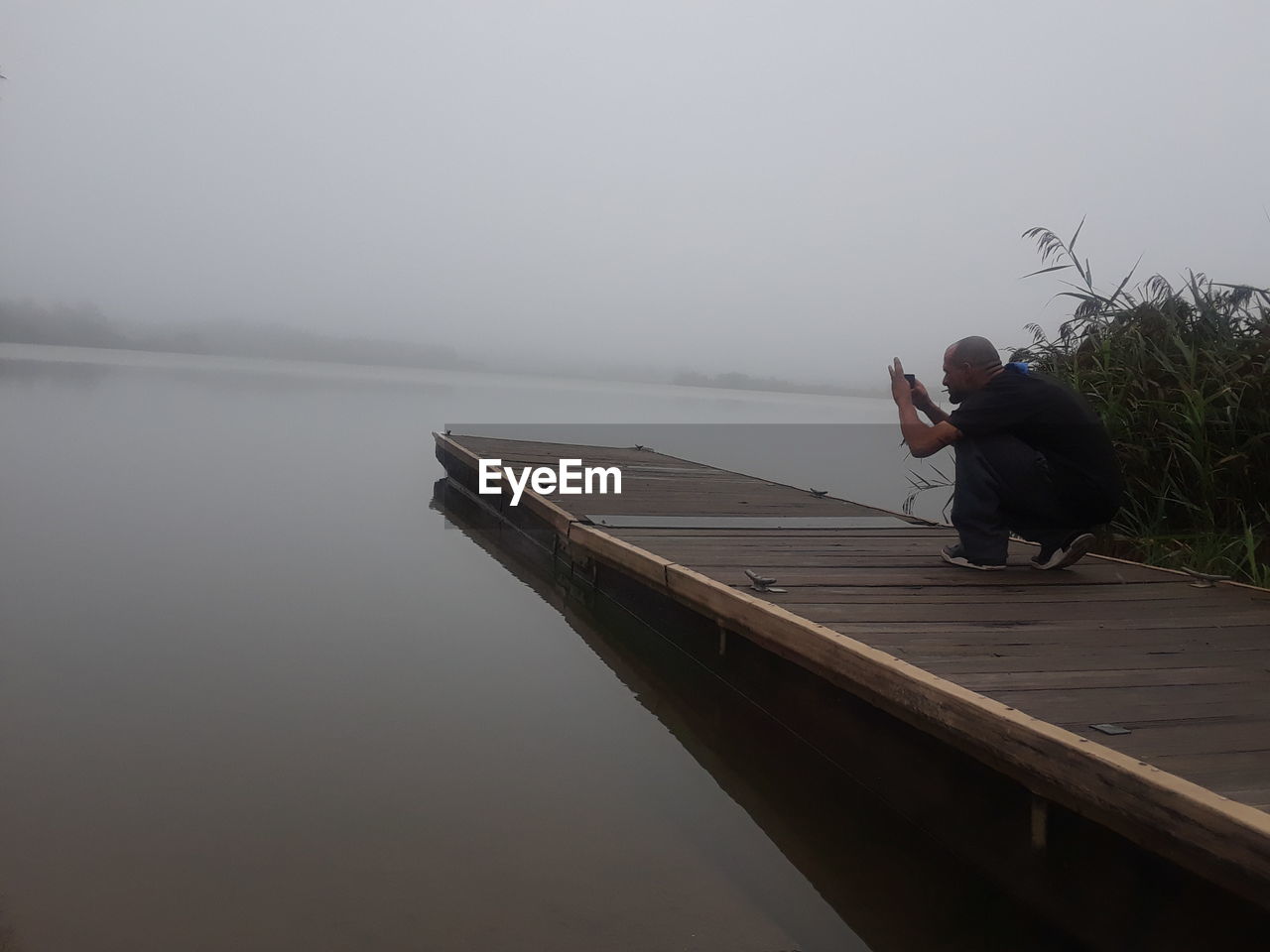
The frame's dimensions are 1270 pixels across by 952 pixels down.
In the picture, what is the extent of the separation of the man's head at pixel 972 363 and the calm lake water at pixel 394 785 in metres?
1.67

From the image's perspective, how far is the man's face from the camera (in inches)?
154

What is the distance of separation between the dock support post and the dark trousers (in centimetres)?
199

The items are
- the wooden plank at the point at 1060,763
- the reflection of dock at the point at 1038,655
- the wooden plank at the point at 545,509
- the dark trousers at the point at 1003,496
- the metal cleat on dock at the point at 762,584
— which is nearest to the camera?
the wooden plank at the point at 1060,763

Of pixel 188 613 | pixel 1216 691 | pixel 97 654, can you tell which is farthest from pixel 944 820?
pixel 188 613

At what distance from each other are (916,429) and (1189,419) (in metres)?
2.47

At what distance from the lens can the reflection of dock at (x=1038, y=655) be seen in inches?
70.0

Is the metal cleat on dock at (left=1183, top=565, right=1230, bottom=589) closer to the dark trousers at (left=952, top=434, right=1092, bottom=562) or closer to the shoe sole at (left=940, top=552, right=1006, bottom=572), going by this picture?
the dark trousers at (left=952, top=434, right=1092, bottom=562)

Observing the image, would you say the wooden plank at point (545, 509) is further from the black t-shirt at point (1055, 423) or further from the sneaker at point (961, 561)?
the black t-shirt at point (1055, 423)

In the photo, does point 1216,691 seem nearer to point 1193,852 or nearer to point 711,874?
point 1193,852

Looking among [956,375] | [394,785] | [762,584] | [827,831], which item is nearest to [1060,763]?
[827,831]

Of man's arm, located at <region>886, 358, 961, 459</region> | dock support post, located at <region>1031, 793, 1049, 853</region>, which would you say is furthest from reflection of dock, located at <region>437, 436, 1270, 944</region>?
man's arm, located at <region>886, 358, 961, 459</region>

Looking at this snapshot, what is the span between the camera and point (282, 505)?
9.46m

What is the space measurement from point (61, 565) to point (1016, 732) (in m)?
6.12

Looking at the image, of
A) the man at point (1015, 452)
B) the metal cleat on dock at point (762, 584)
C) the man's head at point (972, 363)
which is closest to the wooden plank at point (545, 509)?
the metal cleat on dock at point (762, 584)
